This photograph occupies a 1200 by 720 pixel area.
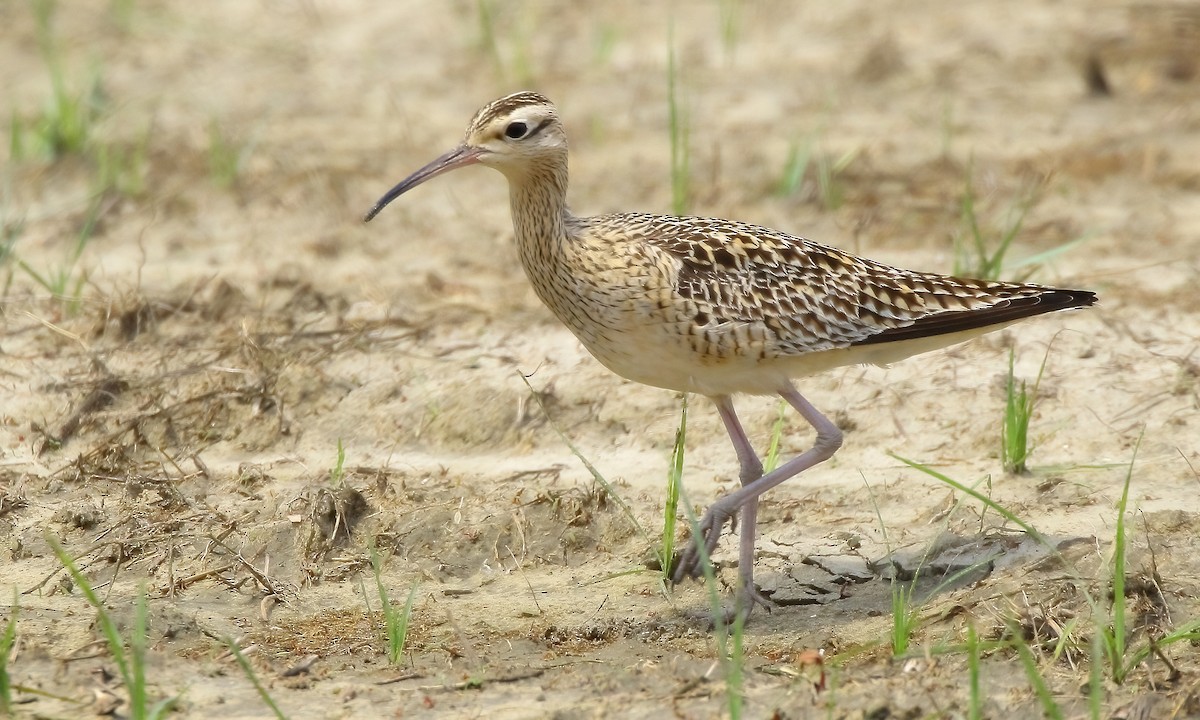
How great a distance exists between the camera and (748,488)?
628 cm

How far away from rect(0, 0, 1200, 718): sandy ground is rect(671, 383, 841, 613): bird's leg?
0.19m

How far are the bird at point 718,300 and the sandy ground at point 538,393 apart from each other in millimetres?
663

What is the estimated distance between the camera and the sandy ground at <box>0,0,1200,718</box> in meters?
5.72

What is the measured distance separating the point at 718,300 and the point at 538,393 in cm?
182

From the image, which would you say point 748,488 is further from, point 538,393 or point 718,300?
point 538,393

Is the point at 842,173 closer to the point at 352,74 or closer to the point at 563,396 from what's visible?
the point at 563,396

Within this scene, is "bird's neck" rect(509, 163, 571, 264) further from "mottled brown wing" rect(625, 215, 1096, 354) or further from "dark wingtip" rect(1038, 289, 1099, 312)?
"dark wingtip" rect(1038, 289, 1099, 312)

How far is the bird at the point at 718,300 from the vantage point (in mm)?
6191

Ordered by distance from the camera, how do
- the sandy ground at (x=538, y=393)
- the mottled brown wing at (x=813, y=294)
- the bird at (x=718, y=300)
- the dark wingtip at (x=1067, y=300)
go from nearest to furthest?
the sandy ground at (x=538, y=393) < the bird at (x=718, y=300) < the mottled brown wing at (x=813, y=294) < the dark wingtip at (x=1067, y=300)

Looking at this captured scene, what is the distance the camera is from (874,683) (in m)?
5.37

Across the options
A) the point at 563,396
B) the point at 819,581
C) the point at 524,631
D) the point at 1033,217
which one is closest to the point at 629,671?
the point at 524,631

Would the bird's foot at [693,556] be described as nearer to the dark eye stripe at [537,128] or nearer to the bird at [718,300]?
the bird at [718,300]

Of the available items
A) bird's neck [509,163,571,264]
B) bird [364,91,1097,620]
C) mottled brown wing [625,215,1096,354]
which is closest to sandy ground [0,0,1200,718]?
bird [364,91,1097,620]

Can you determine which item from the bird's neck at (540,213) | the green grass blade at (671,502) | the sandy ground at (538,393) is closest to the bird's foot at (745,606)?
the sandy ground at (538,393)
